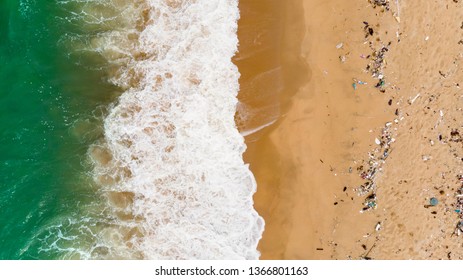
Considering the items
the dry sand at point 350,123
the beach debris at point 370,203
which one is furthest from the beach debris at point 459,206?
the beach debris at point 370,203

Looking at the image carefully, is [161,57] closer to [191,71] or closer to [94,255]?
[191,71]

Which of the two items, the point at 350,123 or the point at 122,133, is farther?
the point at 122,133

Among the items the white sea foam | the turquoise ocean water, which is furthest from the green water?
the white sea foam

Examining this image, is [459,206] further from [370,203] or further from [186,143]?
[186,143]

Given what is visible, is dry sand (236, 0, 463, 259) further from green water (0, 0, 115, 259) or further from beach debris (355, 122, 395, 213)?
green water (0, 0, 115, 259)

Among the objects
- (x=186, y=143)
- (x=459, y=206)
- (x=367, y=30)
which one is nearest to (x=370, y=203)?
(x=459, y=206)

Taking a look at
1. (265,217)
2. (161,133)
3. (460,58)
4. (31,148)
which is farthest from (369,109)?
(31,148)
